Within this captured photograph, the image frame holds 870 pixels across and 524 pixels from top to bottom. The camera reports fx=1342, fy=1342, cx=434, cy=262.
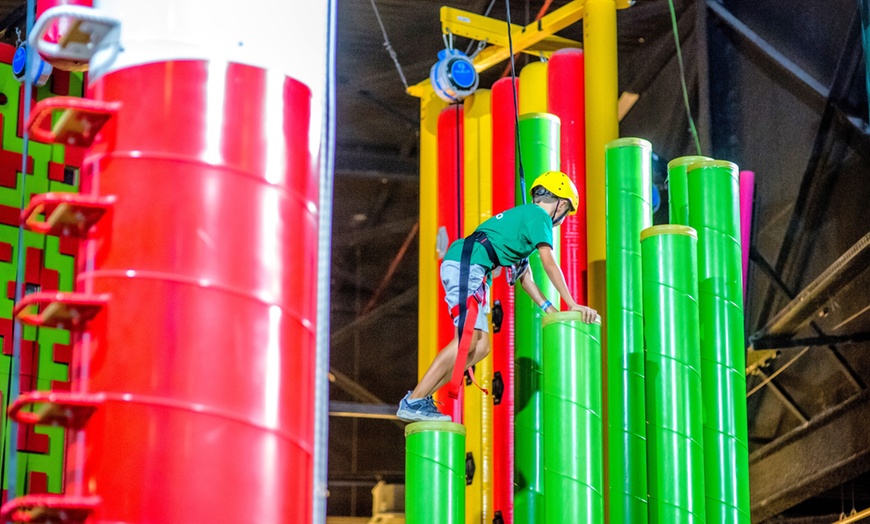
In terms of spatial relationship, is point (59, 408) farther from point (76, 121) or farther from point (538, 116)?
point (538, 116)

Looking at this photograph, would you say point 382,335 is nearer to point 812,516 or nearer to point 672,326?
point 812,516

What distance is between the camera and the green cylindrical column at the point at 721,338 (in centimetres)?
698

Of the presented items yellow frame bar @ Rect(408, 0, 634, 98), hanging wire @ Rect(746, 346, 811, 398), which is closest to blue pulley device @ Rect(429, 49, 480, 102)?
yellow frame bar @ Rect(408, 0, 634, 98)

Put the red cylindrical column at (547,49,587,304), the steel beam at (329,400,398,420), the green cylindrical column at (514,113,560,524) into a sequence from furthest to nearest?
the steel beam at (329,400,398,420) → the red cylindrical column at (547,49,587,304) → the green cylindrical column at (514,113,560,524)

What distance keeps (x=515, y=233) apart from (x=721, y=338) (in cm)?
142

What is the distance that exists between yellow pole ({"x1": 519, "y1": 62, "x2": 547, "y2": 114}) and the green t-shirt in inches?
99.5

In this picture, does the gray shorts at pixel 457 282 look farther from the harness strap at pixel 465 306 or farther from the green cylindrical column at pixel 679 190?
the green cylindrical column at pixel 679 190

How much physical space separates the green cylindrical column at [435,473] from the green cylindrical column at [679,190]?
2497 mm

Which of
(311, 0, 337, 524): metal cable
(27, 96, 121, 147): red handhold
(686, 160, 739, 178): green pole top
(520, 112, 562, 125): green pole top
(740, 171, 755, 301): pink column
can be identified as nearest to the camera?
(311, 0, 337, 524): metal cable

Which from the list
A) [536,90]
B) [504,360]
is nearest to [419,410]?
[504,360]

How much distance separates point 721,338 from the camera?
729cm

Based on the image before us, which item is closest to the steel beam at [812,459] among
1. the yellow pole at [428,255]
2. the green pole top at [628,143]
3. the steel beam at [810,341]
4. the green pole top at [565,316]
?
the steel beam at [810,341]

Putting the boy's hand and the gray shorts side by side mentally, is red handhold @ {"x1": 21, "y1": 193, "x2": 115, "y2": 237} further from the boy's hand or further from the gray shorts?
the gray shorts

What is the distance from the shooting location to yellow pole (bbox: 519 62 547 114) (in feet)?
30.0
